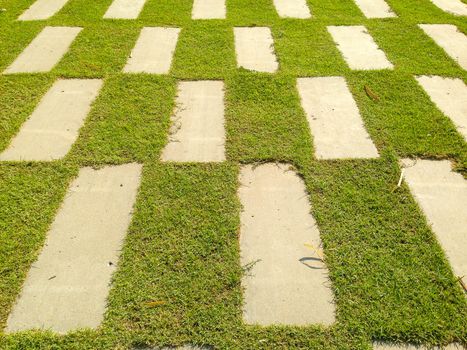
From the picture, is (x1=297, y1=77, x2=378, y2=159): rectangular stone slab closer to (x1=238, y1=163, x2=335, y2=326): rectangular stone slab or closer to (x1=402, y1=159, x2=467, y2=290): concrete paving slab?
(x1=402, y1=159, x2=467, y2=290): concrete paving slab

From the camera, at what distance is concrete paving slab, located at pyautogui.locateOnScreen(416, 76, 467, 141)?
132 inches

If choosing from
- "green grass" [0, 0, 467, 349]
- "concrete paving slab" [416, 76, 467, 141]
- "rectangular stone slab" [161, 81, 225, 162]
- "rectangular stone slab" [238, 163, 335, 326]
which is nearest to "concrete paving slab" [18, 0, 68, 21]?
"green grass" [0, 0, 467, 349]

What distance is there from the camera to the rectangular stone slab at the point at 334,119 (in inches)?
119

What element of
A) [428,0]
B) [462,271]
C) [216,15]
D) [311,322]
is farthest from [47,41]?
[428,0]

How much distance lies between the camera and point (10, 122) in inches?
130

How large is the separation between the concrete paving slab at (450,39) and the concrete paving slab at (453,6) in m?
0.57

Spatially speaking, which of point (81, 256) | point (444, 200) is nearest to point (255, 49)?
point (444, 200)

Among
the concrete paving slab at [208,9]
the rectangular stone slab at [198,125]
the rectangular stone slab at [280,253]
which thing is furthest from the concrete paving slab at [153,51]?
the rectangular stone slab at [280,253]

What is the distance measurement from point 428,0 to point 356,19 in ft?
4.88

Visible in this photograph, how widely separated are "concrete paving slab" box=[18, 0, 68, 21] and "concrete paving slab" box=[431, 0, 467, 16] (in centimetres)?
538

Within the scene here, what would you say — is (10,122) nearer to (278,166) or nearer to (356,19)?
(278,166)

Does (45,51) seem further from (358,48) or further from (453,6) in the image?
(453,6)

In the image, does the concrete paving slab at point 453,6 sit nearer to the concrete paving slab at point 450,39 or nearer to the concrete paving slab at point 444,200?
the concrete paving slab at point 450,39

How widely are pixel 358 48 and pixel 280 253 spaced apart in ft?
10.0
